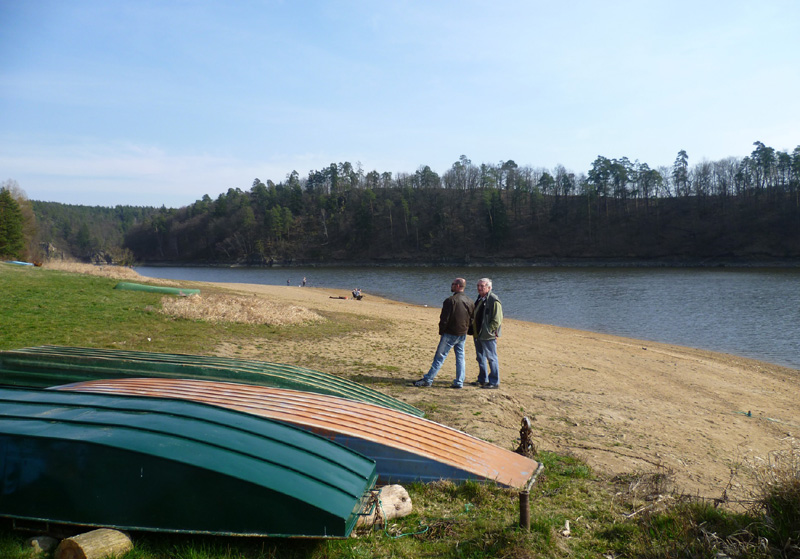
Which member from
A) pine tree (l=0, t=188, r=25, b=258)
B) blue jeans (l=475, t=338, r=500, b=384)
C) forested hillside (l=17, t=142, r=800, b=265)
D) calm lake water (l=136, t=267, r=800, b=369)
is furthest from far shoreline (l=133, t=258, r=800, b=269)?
blue jeans (l=475, t=338, r=500, b=384)

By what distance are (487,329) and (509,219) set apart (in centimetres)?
9639

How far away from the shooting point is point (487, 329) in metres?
8.66

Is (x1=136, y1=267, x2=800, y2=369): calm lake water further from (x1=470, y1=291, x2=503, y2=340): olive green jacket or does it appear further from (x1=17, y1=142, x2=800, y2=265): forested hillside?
(x1=17, y1=142, x2=800, y2=265): forested hillside

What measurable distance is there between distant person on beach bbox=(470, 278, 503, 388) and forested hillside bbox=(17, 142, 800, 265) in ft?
226

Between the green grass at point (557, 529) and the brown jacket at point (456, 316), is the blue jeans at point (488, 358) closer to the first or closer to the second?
the brown jacket at point (456, 316)

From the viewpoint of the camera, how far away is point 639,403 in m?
8.99

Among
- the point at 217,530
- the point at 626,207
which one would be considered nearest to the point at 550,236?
the point at 626,207

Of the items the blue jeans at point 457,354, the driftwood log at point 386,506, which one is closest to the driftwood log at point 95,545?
the driftwood log at point 386,506

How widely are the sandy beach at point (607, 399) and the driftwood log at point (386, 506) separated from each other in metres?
2.21

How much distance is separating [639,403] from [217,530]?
7.71m

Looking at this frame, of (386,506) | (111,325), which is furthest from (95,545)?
(111,325)

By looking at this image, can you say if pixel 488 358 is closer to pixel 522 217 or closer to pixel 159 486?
pixel 159 486

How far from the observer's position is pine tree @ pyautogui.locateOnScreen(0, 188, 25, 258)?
4747cm

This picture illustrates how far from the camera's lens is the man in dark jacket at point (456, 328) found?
8578mm
